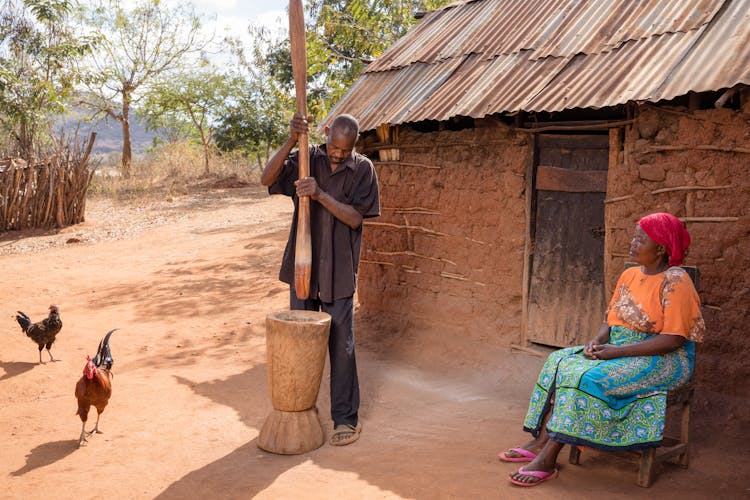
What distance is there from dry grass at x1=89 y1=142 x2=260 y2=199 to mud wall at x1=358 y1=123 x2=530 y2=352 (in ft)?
38.3

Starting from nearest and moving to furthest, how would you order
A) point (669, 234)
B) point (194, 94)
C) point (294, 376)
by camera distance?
point (669, 234)
point (294, 376)
point (194, 94)

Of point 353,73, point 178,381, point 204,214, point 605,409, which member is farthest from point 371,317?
point 204,214

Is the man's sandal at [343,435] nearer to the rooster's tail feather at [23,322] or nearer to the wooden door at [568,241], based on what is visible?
the wooden door at [568,241]

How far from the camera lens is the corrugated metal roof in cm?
426

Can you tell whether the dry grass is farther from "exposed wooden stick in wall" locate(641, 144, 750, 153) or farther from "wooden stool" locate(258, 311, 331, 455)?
"exposed wooden stick in wall" locate(641, 144, 750, 153)

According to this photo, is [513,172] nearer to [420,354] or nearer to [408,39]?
[420,354]

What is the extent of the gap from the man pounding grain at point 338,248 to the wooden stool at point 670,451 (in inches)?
53.8

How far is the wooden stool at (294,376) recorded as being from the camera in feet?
12.7

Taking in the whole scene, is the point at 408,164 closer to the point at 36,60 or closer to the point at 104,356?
the point at 104,356

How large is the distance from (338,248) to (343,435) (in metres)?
1.13

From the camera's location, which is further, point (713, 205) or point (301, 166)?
point (713, 205)

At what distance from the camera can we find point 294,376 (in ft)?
12.9

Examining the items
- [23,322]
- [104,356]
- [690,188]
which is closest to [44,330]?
[23,322]

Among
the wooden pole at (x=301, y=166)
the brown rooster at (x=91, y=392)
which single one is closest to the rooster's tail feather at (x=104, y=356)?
the brown rooster at (x=91, y=392)
